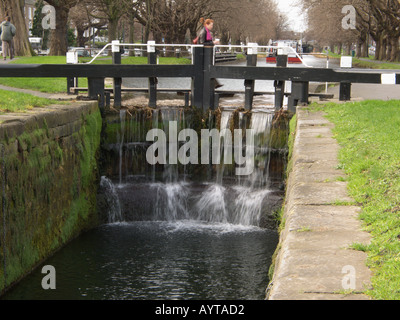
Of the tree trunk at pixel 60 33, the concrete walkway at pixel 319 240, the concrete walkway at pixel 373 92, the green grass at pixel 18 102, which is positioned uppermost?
the tree trunk at pixel 60 33

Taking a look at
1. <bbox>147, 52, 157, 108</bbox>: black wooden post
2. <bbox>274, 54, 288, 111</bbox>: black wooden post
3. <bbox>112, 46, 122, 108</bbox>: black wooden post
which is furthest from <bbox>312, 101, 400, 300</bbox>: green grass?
<bbox>112, 46, 122, 108</bbox>: black wooden post

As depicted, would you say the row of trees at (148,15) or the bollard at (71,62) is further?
the row of trees at (148,15)

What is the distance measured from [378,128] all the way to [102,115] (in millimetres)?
6387

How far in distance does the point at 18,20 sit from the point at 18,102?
730 inches

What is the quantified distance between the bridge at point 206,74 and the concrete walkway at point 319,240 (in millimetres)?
5495

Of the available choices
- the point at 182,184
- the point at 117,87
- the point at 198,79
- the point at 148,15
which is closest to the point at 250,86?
the point at 198,79

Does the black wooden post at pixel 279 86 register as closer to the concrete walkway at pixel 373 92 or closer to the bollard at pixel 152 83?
the concrete walkway at pixel 373 92

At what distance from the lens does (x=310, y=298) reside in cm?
435

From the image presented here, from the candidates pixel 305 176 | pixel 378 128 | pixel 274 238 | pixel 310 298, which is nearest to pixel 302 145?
pixel 378 128

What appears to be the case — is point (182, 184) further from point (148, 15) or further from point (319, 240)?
point (148, 15)

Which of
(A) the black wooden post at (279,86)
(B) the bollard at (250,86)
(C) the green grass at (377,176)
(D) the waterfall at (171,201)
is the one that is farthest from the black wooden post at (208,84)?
(C) the green grass at (377,176)

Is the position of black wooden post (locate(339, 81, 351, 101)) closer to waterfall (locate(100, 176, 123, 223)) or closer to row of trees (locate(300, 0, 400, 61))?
waterfall (locate(100, 176, 123, 223))

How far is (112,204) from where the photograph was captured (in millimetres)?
13172

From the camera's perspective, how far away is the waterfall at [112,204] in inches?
515
